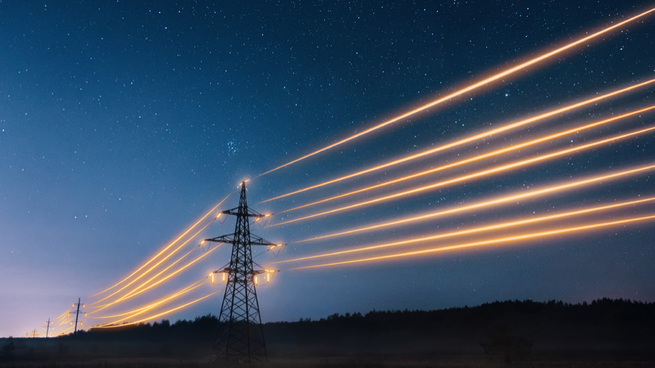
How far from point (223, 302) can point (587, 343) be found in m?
72.2

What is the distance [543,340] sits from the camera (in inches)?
3342

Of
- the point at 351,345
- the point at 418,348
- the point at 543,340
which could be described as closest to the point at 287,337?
the point at 351,345

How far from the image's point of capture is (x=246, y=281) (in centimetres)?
3850

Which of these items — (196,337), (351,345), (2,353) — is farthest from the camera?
(196,337)

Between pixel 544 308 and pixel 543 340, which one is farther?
pixel 544 308

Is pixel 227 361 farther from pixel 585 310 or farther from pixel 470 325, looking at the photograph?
pixel 585 310

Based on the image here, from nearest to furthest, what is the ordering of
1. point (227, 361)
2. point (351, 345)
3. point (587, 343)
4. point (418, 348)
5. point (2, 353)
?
point (227, 361), point (2, 353), point (587, 343), point (418, 348), point (351, 345)

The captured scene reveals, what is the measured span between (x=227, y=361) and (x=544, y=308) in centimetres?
8791

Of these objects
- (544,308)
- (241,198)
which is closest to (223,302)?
(241,198)

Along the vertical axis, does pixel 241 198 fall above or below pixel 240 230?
above

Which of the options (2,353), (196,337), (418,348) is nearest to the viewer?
(2,353)

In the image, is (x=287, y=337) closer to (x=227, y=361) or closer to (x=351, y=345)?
(x=351, y=345)

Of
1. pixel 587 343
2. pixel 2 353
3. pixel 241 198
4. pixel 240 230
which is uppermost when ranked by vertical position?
pixel 241 198

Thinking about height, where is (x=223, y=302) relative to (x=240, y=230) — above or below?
below
